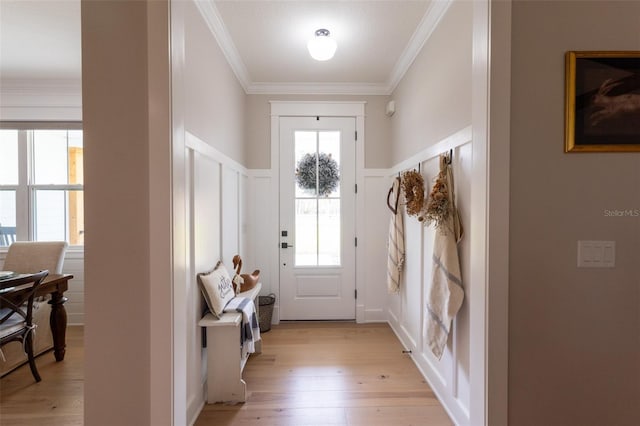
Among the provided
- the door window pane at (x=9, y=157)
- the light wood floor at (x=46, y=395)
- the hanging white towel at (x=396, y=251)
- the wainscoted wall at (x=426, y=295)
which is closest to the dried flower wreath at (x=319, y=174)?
the wainscoted wall at (x=426, y=295)

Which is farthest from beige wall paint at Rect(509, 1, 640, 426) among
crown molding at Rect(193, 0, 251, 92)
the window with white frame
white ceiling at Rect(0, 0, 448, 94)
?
the window with white frame

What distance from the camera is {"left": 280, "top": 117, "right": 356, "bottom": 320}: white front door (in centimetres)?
329

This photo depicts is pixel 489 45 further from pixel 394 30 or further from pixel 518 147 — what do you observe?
pixel 394 30

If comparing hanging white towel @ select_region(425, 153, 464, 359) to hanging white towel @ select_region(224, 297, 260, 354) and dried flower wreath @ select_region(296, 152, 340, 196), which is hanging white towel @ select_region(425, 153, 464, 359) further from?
dried flower wreath @ select_region(296, 152, 340, 196)

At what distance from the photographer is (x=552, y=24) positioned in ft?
3.77

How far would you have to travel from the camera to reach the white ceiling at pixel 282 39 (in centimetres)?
198

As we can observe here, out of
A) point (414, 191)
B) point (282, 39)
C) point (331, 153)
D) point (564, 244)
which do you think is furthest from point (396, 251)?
point (282, 39)

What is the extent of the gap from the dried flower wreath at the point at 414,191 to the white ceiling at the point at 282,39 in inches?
42.1

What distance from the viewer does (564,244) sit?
1168mm

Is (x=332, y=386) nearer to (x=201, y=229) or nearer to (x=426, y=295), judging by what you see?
(x=426, y=295)

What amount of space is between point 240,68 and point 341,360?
280cm

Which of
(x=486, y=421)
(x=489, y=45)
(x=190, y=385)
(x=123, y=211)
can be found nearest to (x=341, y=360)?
(x=190, y=385)

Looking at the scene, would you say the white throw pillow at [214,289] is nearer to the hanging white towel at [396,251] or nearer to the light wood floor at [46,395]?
the light wood floor at [46,395]

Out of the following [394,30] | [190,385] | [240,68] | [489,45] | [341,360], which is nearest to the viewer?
[489,45]
